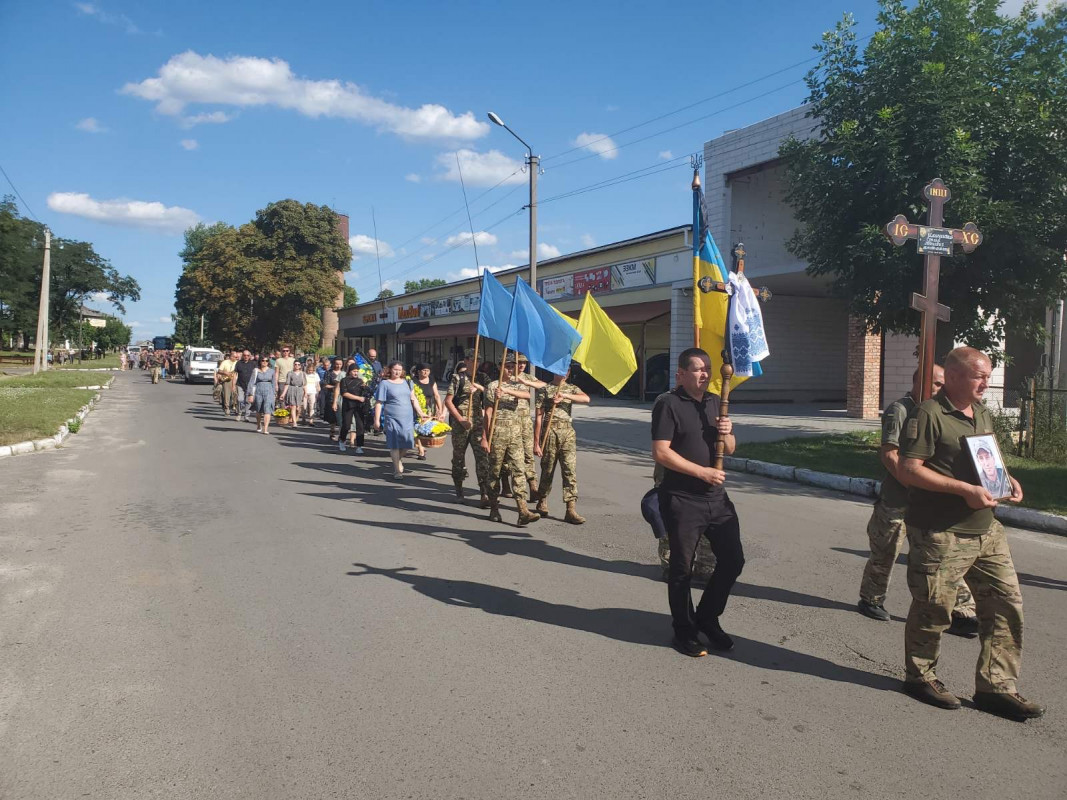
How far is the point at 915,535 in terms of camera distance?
3.86m

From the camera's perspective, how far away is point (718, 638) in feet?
15.0

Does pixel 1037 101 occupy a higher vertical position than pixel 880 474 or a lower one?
higher

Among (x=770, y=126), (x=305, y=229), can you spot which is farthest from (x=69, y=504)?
(x=305, y=229)

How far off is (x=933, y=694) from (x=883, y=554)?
1407mm

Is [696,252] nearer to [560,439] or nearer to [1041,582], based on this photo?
[560,439]

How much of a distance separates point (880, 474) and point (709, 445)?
7.29m

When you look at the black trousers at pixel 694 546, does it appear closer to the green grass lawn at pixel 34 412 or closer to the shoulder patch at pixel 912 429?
the shoulder patch at pixel 912 429

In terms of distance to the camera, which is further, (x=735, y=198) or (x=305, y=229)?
(x=305, y=229)

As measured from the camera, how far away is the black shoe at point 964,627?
4.90 metres

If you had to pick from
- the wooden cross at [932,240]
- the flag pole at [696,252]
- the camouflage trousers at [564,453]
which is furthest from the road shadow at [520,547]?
the wooden cross at [932,240]

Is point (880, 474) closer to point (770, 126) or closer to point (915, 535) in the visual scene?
point (915, 535)

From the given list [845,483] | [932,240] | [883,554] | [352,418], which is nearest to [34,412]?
[352,418]

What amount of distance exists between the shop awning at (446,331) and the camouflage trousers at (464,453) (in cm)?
2540

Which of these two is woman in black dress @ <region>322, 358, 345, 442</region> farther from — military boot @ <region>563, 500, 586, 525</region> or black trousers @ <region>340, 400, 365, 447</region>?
military boot @ <region>563, 500, 586, 525</region>
